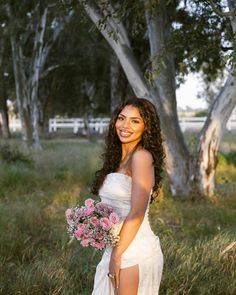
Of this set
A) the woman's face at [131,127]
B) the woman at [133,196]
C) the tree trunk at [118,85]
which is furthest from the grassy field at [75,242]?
the tree trunk at [118,85]

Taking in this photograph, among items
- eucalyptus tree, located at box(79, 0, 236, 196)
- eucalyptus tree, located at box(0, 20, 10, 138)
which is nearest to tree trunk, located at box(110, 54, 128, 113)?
eucalyptus tree, located at box(0, 20, 10, 138)

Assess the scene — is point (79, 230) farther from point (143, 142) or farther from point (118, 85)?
point (118, 85)

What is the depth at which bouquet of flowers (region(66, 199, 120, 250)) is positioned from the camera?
2.96 metres

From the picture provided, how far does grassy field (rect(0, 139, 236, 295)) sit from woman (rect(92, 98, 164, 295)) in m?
1.53

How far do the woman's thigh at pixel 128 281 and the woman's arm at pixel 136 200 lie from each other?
0.03 m

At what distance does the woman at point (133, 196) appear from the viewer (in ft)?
9.51

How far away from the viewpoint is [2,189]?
10.1 m

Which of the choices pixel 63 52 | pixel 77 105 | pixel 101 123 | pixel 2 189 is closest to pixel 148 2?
pixel 2 189

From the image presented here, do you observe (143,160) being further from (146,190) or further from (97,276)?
(97,276)

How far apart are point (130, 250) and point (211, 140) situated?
277 inches

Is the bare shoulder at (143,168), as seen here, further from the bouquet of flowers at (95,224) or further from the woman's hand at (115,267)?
the woman's hand at (115,267)

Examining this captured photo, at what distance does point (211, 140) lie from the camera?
32.0ft

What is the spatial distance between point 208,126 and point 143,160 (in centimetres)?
699

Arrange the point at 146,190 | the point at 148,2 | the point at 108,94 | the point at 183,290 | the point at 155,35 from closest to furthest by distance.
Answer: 1. the point at 146,190
2. the point at 183,290
3. the point at 148,2
4. the point at 155,35
5. the point at 108,94
